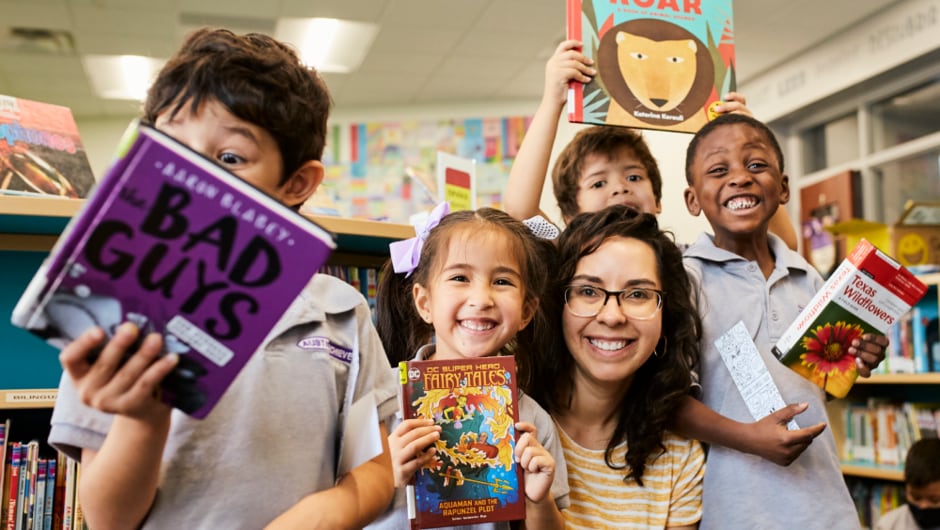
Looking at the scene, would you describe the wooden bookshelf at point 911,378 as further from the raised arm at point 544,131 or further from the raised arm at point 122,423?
the raised arm at point 122,423

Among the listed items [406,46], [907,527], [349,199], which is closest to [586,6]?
[907,527]

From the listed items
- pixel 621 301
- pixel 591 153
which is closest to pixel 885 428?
pixel 591 153

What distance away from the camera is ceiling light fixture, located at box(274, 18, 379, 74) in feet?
19.0

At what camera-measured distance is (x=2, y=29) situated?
5668mm

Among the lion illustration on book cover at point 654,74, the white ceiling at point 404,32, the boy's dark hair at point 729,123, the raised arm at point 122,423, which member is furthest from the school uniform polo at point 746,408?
the white ceiling at point 404,32

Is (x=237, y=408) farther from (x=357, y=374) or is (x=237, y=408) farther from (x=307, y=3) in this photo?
(x=307, y=3)

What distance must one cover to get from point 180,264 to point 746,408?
131 cm

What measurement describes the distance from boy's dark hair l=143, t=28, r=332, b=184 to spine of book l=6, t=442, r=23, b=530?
1.23 meters

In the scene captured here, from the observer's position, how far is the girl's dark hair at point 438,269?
155 cm

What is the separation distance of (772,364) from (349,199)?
6.28 meters

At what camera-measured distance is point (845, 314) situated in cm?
157

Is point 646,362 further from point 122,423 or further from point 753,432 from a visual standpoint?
point 122,423

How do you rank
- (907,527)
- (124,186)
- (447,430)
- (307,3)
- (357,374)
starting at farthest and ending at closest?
1. (307,3)
2. (907,527)
3. (447,430)
4. (357,374)
5. (124,186)

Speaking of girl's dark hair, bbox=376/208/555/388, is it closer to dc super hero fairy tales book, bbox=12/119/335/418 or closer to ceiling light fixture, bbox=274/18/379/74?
dc super hero fairy tales book, bbox=12/119/335/418
